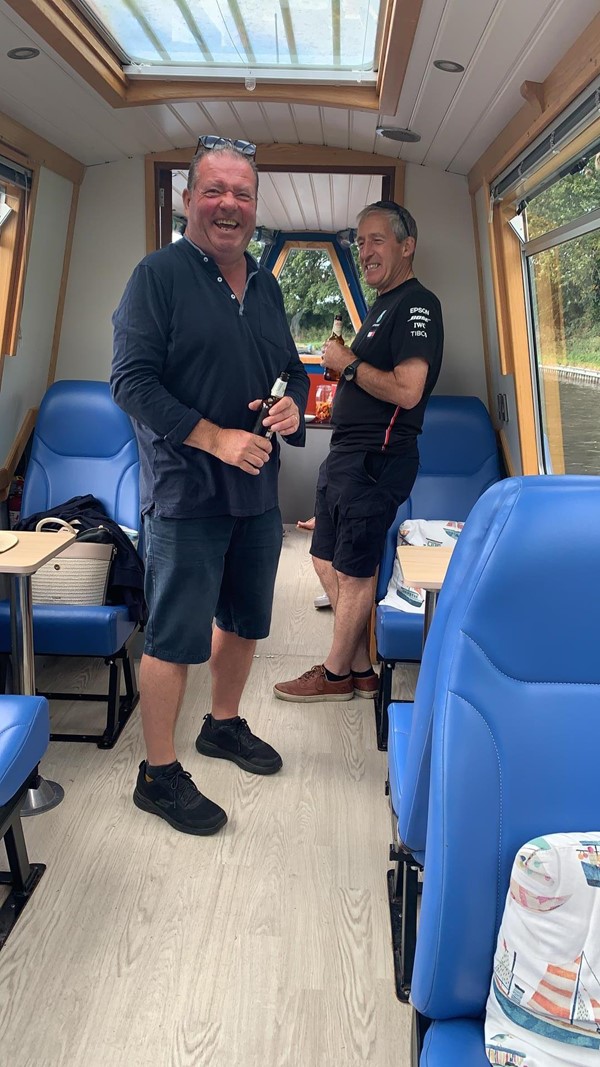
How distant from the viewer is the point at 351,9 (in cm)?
216

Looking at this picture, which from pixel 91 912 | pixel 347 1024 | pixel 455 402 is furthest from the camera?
pixel 455 402

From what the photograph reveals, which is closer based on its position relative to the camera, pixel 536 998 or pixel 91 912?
pixel 536 998

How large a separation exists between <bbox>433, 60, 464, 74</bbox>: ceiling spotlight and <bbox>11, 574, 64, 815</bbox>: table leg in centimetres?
180

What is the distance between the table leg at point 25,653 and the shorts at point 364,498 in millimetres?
1066

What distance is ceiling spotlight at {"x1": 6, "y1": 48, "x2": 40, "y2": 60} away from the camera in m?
2.20

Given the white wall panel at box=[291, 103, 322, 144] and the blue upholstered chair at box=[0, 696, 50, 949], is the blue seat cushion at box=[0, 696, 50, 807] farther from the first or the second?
the white wall panel at box=[291, 103, 322, 144]

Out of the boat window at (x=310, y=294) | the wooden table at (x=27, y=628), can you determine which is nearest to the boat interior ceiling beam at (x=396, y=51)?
the wooden table at (x=27, y=628)

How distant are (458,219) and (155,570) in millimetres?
2323

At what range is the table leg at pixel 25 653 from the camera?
→ 2.18 metres

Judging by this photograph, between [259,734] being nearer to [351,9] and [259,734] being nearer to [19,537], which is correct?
[19,537]

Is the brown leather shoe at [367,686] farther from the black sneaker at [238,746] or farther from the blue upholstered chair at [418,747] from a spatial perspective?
the blue upholstered chair at [418,747]

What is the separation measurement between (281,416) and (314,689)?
1335mm

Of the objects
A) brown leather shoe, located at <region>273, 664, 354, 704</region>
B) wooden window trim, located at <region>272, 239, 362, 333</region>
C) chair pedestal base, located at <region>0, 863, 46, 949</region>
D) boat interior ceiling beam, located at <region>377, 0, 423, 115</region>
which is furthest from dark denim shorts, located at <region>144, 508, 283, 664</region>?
wooden window trim, located at <region>272, 239, 362, 333</region>

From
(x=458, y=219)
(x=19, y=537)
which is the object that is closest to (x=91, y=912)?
(x=19, y=537)
